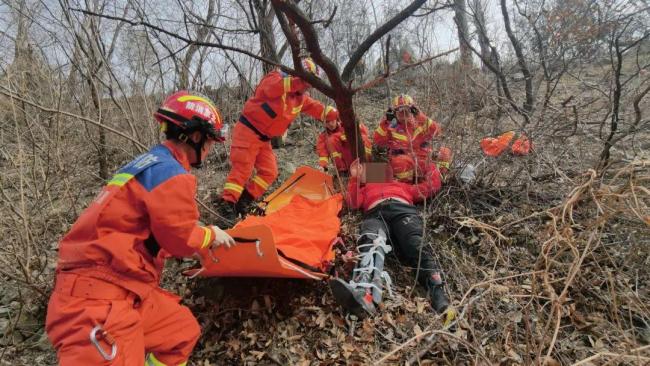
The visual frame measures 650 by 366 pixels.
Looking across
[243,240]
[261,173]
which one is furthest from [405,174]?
[243,240]

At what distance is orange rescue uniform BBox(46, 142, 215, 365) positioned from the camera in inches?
73.8

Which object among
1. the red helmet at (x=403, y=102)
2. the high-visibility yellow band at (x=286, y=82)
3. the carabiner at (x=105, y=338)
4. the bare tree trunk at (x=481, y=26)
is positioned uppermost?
the bare tree trunk at (x=481, y=26)

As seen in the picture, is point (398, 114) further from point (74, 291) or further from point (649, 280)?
point (74, 291)

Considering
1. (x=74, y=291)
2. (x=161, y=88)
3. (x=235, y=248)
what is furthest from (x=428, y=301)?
(x=161, y=88)

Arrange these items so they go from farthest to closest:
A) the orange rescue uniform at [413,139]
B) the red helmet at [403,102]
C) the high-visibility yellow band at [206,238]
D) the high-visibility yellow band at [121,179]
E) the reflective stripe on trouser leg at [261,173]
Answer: the reflective stripe on trouser leg at [261,173]
the red helmet at [403,102]
the orange rescue uniform at [413,139]
the high-visibility yellow band at [206,238]
the high-visibility yellow band at [121,179]

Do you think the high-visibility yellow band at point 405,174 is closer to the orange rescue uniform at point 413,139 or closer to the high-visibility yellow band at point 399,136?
the orange rescue uniform at point 413,139

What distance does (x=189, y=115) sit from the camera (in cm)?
229

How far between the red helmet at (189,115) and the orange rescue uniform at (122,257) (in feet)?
0.64

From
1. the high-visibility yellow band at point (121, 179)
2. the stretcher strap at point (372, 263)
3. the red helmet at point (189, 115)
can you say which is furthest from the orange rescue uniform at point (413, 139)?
the high-visibility yellow band at point (121, 179)

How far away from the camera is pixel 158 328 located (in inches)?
89.3

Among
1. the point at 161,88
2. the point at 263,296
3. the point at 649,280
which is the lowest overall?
the point at 649,280

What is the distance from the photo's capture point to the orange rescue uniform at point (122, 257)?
73.8 inches

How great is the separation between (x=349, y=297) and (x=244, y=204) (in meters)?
2.09

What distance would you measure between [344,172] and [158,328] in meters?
2.67
